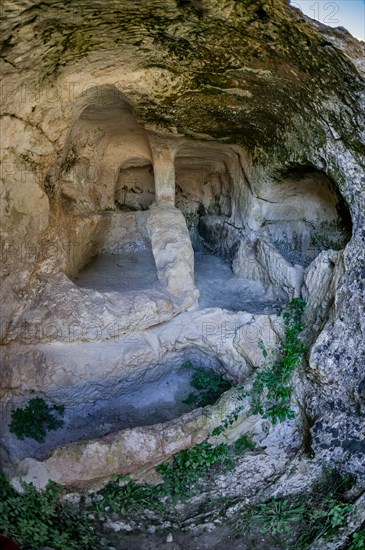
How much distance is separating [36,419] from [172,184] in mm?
4108

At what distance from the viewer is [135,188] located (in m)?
9.19

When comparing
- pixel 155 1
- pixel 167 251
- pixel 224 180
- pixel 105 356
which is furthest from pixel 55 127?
pixel 224 180

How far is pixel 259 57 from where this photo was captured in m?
4.36

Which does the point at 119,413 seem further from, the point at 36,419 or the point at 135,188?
the point at 135,188

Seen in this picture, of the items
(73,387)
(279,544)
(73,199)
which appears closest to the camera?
(279,544)

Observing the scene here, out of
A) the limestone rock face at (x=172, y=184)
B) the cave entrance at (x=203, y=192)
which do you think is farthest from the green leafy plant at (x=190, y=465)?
the cave entrance at (x=203, y=192)

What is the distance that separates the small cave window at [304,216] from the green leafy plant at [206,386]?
80.5 inches

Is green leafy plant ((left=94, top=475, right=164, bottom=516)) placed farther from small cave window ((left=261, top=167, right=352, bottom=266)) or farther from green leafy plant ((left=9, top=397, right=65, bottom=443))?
small cave window ((left=261, top=167, right=352, bottom=266))

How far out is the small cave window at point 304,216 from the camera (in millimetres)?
5797

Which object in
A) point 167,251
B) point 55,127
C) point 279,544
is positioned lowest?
point 279,544

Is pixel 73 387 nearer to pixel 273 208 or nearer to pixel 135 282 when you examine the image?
pixel 135 282

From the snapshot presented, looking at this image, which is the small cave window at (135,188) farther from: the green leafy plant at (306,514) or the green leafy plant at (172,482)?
the green leafy plant at (306,514)

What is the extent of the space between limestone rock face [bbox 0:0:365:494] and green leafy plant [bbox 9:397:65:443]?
17cm

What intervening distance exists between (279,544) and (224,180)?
20.1ft
